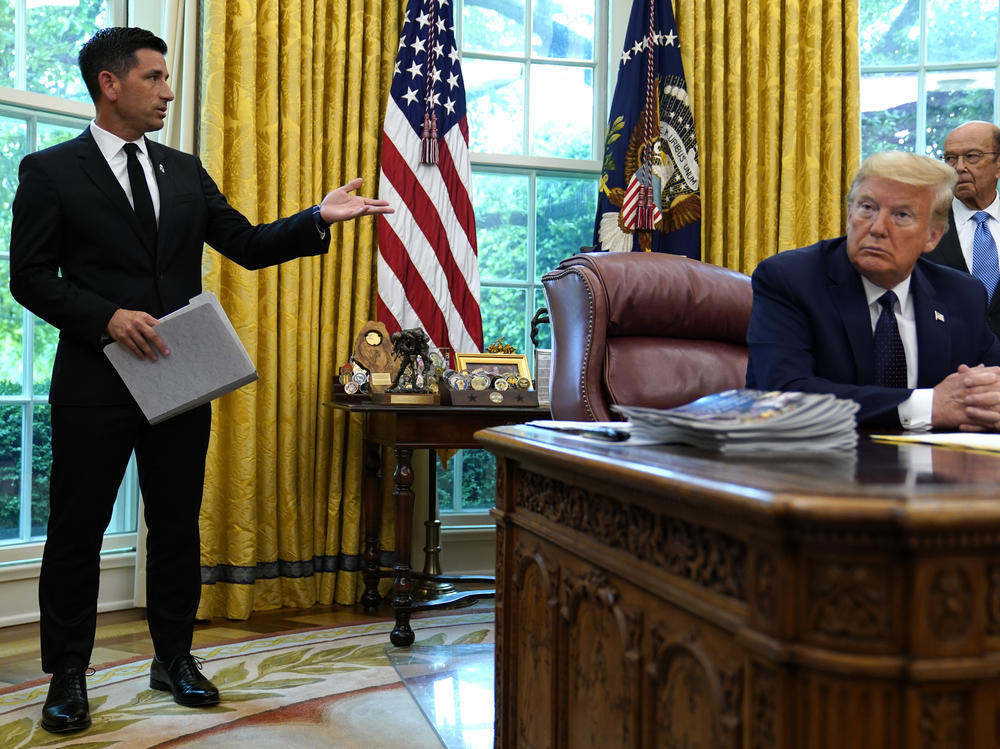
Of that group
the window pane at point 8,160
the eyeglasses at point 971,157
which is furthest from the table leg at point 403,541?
the eyeglasses at point 971,157

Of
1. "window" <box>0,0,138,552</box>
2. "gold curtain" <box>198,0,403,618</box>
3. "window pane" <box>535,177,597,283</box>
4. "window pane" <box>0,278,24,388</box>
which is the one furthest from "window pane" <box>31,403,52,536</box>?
"window pane" <box>535,177,597,283</box>

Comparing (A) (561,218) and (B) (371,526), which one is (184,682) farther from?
(A) (561,218)

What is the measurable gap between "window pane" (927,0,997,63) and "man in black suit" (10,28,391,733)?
9.94 feet

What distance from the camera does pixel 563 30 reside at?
417 cm

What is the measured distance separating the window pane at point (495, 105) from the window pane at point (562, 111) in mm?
63

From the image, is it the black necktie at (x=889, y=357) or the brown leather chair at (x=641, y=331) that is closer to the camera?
the black necktie at (x=889, y=357)

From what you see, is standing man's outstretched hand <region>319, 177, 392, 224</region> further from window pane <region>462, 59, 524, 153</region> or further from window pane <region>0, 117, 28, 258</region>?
window pane <region>462, 59, 524, 153</region>

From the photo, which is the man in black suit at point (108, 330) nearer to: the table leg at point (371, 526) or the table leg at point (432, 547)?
the table leg at point (371, 526)

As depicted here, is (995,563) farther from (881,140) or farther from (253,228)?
(881,140)

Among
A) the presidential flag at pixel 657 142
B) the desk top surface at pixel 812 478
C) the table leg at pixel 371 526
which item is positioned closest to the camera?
the desk top surface at pixel 812 478

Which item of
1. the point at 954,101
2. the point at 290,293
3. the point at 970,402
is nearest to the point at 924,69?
the point at 954,101

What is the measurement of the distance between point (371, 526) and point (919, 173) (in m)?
2.29

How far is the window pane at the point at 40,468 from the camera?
11.1ft

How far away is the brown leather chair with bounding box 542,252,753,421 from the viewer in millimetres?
2424
